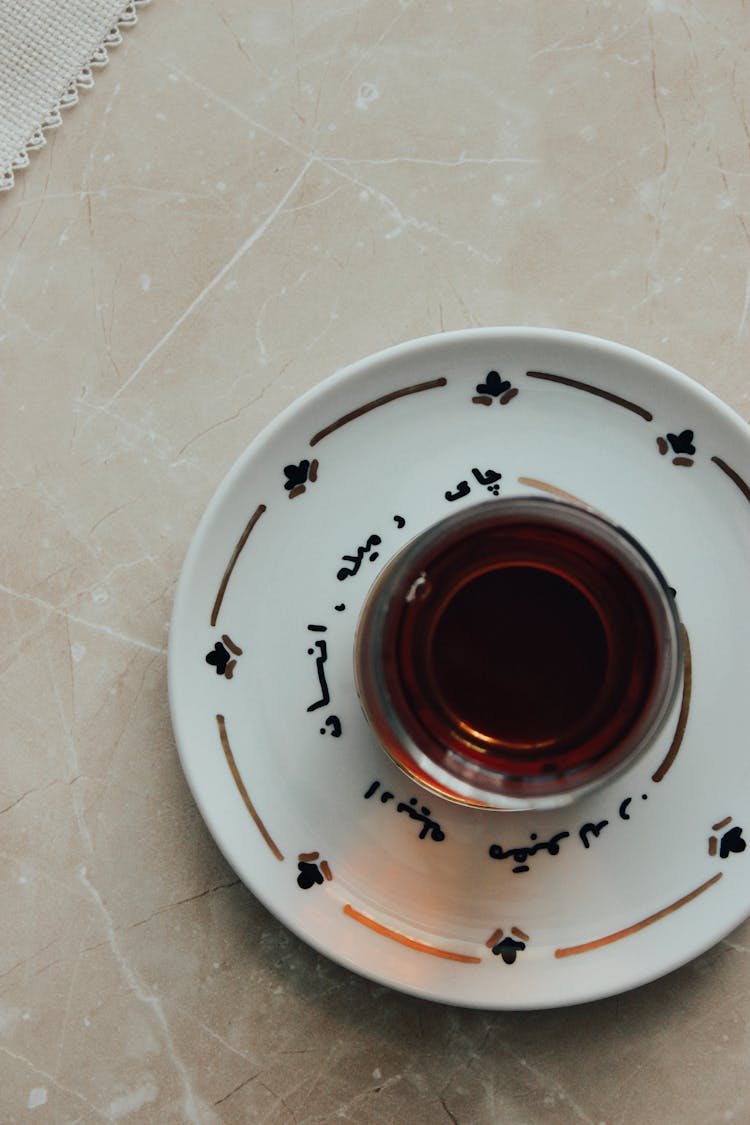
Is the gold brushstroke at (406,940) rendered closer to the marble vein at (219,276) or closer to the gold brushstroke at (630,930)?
the gold brushstroke at (630,930)

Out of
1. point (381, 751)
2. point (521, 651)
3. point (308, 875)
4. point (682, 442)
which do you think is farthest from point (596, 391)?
point (308, 875)

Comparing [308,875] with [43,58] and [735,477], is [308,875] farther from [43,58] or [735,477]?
[43,58]

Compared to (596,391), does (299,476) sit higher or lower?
lower

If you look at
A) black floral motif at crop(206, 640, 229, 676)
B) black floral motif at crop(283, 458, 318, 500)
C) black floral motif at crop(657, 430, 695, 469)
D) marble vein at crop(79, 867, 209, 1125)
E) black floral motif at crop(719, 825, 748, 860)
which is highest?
black floral motif at crop(657, 430, 695, 469)

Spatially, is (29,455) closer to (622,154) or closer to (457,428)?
(457,428)

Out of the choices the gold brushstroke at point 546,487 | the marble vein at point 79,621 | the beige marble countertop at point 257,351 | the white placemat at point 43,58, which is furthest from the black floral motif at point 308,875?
the white placemat at point 43,58

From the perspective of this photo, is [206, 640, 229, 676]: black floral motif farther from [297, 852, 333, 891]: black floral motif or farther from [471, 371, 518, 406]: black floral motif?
[471, 371, 518, 406]: black floral motif

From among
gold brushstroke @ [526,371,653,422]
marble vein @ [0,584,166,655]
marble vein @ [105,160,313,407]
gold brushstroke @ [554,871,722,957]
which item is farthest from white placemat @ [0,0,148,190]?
gold brushstroke @ [554,871,722,957]

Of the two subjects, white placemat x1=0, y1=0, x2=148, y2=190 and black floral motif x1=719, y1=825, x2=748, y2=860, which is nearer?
black floral motif x1=719, y1=825, x2=748, y2=860
